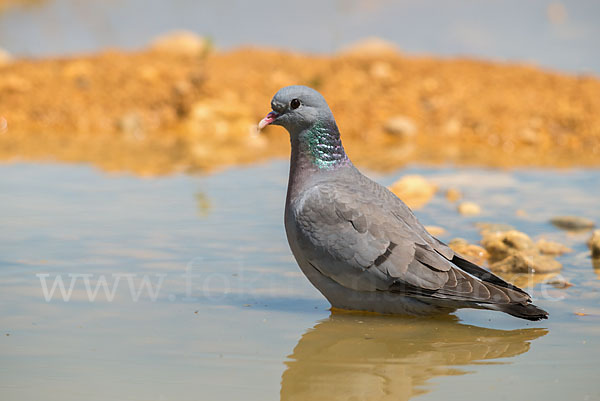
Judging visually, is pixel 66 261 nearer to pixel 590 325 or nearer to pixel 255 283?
pixel 255 283

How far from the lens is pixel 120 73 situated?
1828 cm

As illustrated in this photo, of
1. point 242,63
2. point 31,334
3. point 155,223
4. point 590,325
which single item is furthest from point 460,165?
point 242,63

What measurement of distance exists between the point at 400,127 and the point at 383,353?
39.7 ft

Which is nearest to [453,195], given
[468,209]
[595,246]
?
[468,209]

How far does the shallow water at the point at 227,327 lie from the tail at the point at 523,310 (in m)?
0.08

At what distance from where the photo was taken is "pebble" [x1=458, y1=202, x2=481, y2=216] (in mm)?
7141

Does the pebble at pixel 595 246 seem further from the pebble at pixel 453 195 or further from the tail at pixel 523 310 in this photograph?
the pebble at pixel 453 195

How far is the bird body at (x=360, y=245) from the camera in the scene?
3912 millimetres

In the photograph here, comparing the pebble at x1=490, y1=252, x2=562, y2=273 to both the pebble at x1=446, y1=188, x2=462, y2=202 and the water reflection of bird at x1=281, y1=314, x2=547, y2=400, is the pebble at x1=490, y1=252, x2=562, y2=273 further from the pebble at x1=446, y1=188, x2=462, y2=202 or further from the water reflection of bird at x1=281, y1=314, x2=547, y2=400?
the pebble at x1=446, y1=188, x2=462, y2=202

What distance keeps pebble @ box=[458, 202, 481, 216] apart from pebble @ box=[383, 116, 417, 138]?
8089 millimetres

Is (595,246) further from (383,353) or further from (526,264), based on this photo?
(383,353)

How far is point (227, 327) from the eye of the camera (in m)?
3.87

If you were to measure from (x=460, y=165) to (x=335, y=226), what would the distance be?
722cm

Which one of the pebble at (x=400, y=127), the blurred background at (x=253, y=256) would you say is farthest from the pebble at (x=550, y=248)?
the pebble at (x=400, y=127)
